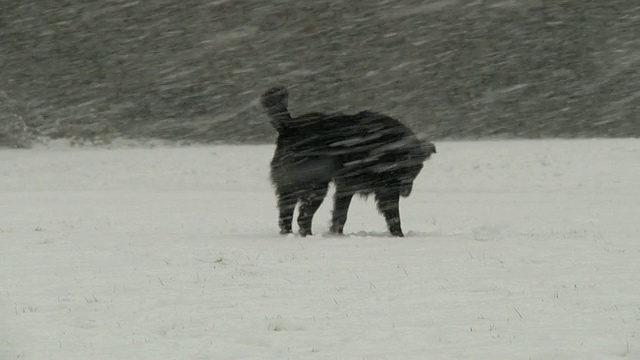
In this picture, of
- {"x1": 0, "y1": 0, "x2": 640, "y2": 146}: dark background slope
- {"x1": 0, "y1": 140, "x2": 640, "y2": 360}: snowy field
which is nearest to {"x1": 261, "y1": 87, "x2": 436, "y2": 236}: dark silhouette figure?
{"x1": 0, "y1": 140, "x2": 640, "y2": 360}: snowy field

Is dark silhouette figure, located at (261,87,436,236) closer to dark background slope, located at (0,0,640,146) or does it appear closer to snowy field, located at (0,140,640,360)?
snowy field, located at (0,140,640,360)

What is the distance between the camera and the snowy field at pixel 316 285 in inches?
239

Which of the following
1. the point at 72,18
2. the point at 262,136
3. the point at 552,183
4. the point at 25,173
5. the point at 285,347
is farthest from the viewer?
the point at 72,18

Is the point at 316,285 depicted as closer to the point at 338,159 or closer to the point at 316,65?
the point at 338,159

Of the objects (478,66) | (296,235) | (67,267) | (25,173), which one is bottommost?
(478,66)

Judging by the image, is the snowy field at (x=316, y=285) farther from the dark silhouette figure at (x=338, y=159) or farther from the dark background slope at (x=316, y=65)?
the dark background slope at (x=316, y=65)

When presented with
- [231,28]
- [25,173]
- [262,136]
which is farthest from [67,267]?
[231,28]

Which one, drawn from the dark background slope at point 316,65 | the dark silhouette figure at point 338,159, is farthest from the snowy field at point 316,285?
the dark background slope at point 316,65

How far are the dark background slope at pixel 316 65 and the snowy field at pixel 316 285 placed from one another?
19940 mm

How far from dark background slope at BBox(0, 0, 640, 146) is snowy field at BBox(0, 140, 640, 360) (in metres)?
19.9

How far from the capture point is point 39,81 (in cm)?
4006

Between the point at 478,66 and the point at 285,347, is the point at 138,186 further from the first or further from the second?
the point at 285,347

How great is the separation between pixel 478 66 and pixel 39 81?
17.5 m

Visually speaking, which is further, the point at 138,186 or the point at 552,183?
the point at 138,186
